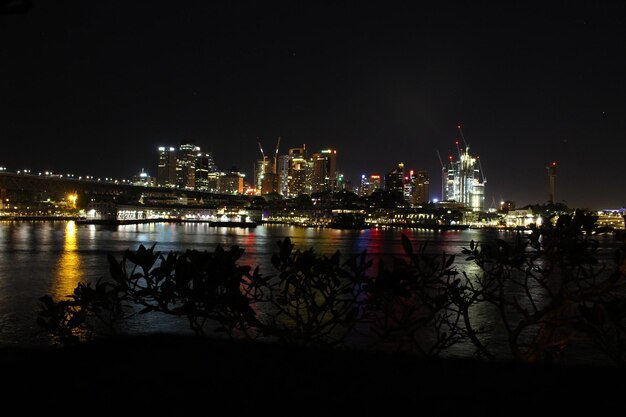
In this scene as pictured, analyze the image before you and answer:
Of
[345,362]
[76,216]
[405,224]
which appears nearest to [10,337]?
[345,362]

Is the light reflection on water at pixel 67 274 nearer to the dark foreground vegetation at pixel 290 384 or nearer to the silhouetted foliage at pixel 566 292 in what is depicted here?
the dark foreground vegetation at pixel 290 384

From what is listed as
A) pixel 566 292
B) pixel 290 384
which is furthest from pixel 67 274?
pixel 566 292

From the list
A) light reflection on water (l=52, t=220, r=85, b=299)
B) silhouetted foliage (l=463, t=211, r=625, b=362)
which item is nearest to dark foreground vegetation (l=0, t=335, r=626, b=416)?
silhouetted foliage (l=463, t=211, r=625, b=362)

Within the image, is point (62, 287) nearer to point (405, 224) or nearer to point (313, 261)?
point (313, 261)

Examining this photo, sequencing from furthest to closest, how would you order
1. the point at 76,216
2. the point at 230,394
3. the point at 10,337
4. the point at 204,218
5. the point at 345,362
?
1. the point at 204,218
2. the point at 76,216
3. the point at 10,337
4. the point at 345,362
5. the point at 230,394

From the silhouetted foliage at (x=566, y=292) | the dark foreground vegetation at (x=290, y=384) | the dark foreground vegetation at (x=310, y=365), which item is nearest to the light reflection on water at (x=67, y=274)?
the dark foreground vegetation at (x=310, y=365)

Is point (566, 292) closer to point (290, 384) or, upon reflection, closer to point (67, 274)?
point (290, 384)

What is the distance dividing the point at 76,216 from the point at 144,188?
17843 millimetres

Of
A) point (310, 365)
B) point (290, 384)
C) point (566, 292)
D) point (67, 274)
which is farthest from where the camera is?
point (67, 274)

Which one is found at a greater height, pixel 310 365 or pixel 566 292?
pixel 566 292

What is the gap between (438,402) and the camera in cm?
369

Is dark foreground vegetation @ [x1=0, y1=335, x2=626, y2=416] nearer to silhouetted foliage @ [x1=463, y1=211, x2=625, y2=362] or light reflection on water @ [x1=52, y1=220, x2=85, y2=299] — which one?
silhouetted foliage @ [x1=463, y1=211, x2=625, y2=362]

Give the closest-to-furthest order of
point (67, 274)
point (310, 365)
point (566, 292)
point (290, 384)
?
1. point (290, 384)
2. point (310, 365)
3. point (566, 292)
4. point (67, 274)

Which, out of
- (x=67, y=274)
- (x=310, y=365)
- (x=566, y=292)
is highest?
(x=566, y=292)
